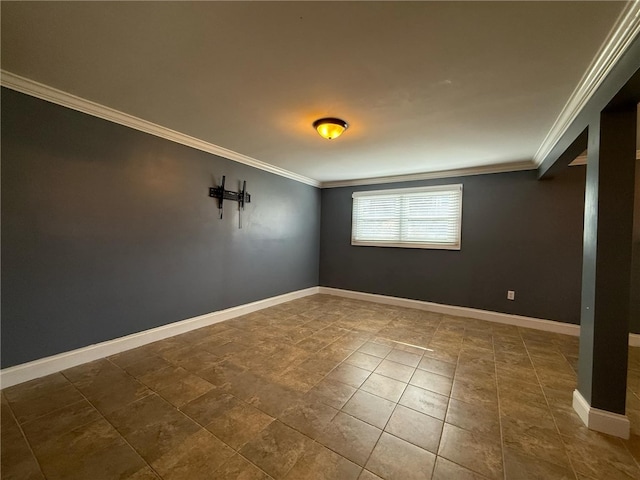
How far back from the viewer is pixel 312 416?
67.5 inches


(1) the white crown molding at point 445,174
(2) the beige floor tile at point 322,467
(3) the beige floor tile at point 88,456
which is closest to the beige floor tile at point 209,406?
(3) the beige floor tile at point 88,456

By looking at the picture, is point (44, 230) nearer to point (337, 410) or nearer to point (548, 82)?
point (337, 410)

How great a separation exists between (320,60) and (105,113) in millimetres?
2192

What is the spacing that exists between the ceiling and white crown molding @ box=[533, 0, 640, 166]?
45 mm

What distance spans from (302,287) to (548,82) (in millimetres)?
4419

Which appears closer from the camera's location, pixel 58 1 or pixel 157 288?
pixel 58 1

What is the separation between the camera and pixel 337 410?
1.78 metres

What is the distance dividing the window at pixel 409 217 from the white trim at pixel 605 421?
2678 mm

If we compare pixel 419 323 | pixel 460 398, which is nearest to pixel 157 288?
pixel 460 398

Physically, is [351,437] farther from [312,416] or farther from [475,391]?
[475,391]

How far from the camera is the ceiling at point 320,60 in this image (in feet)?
4.24

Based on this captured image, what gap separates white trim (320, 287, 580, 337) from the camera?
3410 mm

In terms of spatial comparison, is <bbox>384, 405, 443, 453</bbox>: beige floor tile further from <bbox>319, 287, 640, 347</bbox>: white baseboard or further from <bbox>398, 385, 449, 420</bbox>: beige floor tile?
<bbox>319, 287, 640, 347</bbox>: white baseboard

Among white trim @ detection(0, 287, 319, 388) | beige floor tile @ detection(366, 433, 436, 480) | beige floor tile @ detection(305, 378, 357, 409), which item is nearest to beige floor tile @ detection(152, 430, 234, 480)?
beige floor tile @ detection(305, 378, 357, 409)
